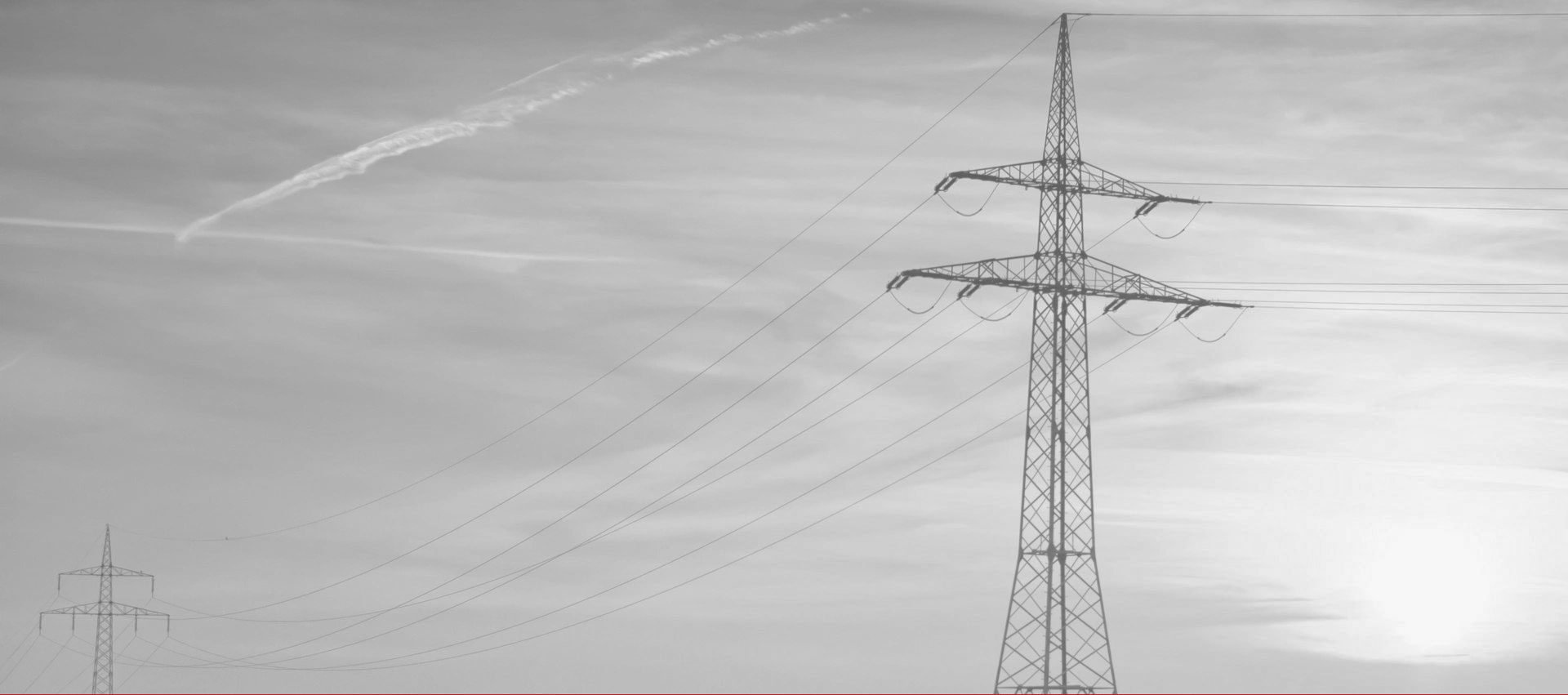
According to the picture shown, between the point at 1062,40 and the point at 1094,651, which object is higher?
the point at 1062,40

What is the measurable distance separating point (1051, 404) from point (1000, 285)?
542 cm

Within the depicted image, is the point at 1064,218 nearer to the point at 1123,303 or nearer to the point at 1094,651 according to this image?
the point at 1123,303

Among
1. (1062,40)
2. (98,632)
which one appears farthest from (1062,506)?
(98,632)

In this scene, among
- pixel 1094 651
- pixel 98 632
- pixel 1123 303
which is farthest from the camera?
pixel 98 632

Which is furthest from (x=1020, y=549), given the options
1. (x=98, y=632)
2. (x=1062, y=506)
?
(x=98, y=632)

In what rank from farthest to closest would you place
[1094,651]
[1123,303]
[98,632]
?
[98,632] < [1123,303] < [1094,651]

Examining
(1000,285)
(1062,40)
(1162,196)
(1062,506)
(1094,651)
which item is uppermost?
(1062,40)

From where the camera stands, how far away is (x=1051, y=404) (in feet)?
269

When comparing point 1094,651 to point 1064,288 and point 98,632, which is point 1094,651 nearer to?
point 1064,288

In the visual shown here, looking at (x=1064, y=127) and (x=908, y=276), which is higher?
(x=1064, y=127)

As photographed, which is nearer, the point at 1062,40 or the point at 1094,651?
the point at 1094,651

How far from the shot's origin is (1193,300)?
280ft

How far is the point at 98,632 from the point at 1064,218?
11159 cm

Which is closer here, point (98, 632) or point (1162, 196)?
point (1162, 196)
